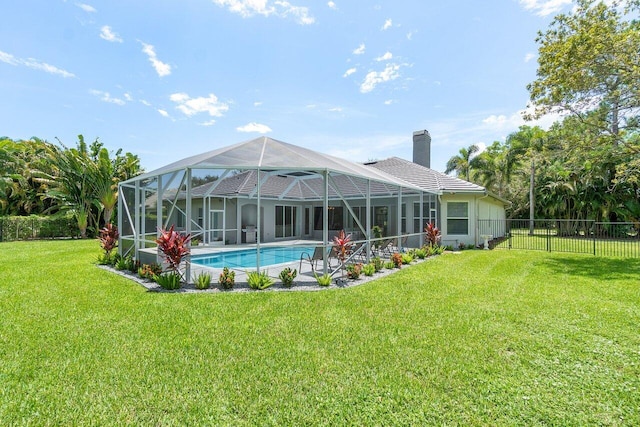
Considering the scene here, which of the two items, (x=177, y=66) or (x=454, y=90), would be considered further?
(x=454, y=90)

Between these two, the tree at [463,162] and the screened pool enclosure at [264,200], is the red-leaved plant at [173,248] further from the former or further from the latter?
the tree at [463,162]

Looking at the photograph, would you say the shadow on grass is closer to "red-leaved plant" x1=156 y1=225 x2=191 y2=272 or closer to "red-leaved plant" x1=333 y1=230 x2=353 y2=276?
"red-leaved plant" x1=333 y1=230 x2=353 y2=276

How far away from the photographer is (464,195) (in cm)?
1539

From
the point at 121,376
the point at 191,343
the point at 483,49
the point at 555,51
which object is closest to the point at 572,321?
the point at 191,343

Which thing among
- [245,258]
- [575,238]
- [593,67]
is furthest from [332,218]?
[575,238]

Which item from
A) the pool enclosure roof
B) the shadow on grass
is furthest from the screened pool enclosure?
the shadow on grass

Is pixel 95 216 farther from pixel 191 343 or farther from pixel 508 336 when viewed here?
pixel 508 336

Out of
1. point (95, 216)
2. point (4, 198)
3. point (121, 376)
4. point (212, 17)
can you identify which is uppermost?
point (212, 17)

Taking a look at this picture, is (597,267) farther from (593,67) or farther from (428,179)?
(428,179)

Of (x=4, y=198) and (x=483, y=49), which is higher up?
(x=483, y=49)

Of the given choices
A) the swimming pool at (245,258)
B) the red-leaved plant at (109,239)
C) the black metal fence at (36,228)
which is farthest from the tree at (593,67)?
the black metal fence at (36,228)

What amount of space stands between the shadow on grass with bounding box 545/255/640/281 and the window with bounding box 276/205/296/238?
14251 millimetres

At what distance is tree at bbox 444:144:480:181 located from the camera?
3456cm

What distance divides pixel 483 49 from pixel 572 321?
1093 centimetres
